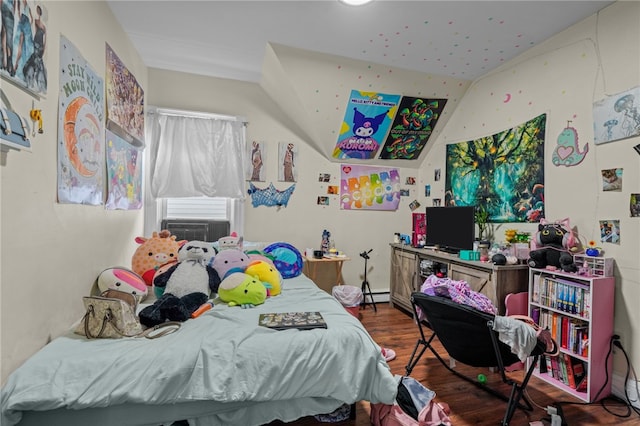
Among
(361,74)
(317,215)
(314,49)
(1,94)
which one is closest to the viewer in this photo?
(1,94)

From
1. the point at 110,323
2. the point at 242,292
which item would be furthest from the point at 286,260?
the point at 110,323

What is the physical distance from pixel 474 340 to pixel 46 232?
236 cm

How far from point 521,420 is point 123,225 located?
3170mm

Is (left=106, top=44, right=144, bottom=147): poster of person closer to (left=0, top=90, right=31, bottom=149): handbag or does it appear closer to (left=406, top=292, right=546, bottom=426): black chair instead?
(left=0, top=90, right=31, bottom=149): handbag

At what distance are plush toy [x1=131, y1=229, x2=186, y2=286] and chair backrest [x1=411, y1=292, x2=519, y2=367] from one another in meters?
1.94

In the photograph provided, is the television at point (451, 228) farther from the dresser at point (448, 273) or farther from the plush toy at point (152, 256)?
the plush toy at point (152, 256)

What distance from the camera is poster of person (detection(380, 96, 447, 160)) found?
3582mm

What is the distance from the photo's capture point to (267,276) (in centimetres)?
226

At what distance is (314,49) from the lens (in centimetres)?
288

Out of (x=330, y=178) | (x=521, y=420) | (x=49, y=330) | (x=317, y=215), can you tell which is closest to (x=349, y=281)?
(x=317, y=215)

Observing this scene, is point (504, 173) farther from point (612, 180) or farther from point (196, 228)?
point (196, 228)

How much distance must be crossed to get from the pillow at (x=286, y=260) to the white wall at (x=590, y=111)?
1993 millimetres

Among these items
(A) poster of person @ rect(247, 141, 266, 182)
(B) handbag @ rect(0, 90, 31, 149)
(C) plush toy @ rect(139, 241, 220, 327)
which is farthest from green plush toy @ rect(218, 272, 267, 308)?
(A) poster of person @ rect(247, 141, 266, 182)

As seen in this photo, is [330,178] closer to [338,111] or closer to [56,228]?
[338,111]
